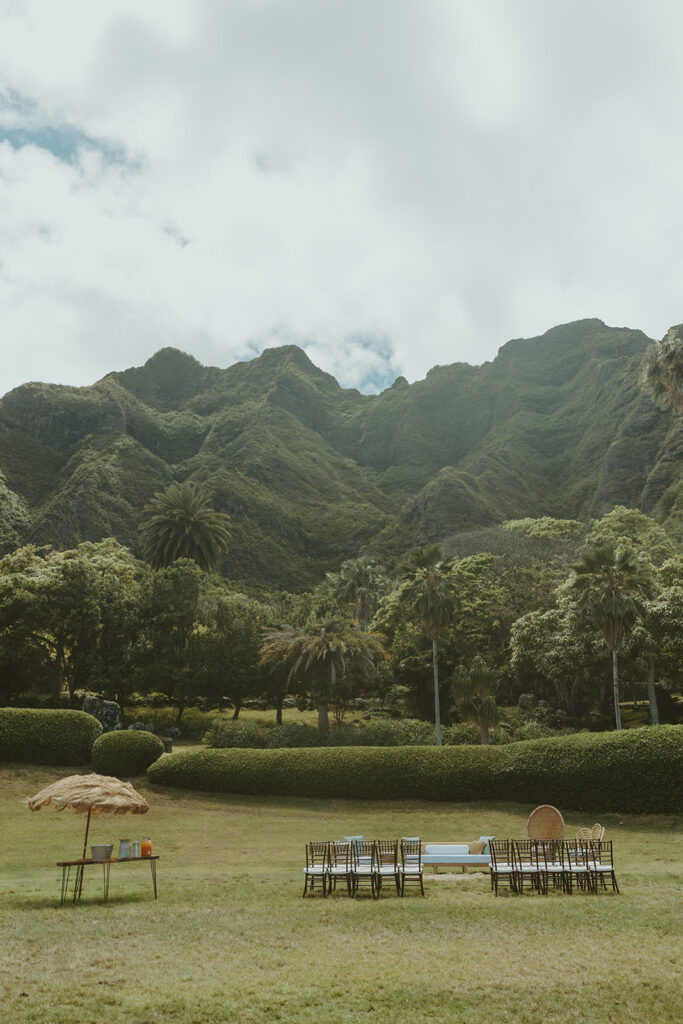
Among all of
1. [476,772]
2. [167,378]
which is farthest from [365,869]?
[167,378]

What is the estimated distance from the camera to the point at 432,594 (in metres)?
40.4

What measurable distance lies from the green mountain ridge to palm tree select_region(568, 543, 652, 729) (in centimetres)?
4195

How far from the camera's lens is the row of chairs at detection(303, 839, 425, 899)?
14711 millimetres

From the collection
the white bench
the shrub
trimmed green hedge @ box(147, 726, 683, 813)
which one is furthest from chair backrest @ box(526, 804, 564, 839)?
the shrub

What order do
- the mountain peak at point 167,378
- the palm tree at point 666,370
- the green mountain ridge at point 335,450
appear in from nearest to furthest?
the palm tree at point 666,370, the green mountain ridge at point 335,450, the mountain peak at point 167,378

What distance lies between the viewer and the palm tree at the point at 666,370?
31531 millimetres

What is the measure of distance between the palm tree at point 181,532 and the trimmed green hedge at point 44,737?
37.2 meters

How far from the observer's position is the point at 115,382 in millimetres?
154375

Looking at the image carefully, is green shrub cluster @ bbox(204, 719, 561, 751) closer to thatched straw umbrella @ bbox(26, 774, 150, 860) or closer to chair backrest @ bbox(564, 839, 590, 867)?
thatched straw umbrella @ bbox(26, 774, 150, 860)

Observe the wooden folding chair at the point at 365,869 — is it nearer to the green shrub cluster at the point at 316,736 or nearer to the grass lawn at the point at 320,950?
the grass lawn at the point at 320,950

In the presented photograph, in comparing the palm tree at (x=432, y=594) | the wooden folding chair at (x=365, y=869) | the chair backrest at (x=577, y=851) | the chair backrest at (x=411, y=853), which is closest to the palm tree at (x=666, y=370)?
the palm tree at (x=432, y=594)

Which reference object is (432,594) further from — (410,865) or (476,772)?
(410,865)

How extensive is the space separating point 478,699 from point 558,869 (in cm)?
2308

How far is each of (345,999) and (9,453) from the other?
12040cm
